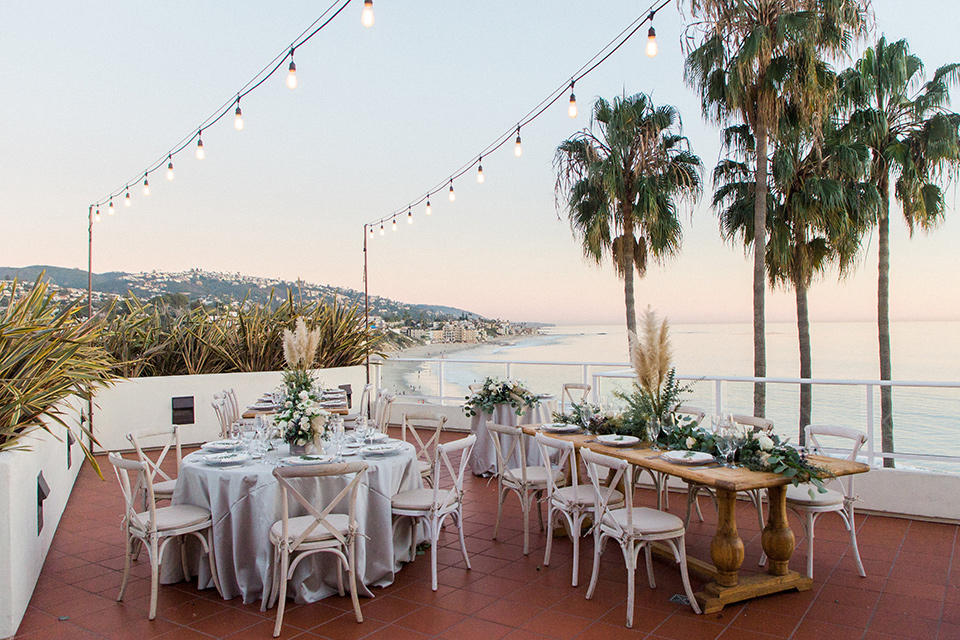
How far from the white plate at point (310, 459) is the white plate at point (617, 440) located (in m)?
1.89

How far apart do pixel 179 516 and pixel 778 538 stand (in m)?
3.57

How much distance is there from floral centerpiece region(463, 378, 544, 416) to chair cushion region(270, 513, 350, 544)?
3.17m

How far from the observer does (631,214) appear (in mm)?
12914

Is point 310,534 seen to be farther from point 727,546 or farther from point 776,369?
point 776,369

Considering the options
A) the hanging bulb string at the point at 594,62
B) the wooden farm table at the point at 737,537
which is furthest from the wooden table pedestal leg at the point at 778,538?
the hanging bulb string at the point at 594,62

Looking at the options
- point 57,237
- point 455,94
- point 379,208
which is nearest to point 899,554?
point 455,94

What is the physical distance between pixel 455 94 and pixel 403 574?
454 inches

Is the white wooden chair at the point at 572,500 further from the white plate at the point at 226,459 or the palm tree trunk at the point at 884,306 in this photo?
the palm tree trunk at the point at 884,306

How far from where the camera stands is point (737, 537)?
3576 mm

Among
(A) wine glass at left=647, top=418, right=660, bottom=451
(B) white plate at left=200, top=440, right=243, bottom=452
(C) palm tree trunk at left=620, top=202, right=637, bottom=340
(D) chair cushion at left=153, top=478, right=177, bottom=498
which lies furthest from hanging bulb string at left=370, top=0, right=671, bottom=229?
(C) palm tree trunk at left=620, top=202, right=637, bottom=340

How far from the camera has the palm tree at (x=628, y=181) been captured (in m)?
12.5

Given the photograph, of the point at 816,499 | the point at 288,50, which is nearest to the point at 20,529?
the point at 288,50

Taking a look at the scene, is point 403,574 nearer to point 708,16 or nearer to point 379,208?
point 708,16

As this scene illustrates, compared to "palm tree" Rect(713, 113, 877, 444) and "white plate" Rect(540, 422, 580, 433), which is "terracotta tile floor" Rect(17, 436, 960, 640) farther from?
"palm tree" Rect(713, 113, 877, 444)
